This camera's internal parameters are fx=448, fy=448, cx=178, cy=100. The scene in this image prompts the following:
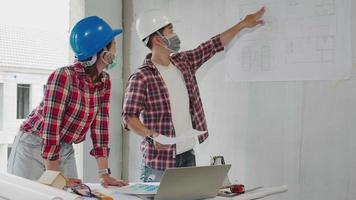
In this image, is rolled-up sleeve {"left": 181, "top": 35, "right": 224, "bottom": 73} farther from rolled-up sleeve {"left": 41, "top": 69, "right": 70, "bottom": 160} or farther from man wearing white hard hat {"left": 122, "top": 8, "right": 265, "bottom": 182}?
rolled-up sleeve {"left": 41, "top": 69, "right": 70, "bottom": 160}

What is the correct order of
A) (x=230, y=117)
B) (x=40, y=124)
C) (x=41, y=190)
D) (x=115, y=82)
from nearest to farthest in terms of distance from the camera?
1. (x=41, y=190)
2. (x=40, y=124)
3. (x=230, y=117)
4. (x=115, y=82)

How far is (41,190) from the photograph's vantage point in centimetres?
72

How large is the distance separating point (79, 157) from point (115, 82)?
613 mm

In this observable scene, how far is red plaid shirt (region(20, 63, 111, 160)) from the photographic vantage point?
6.14 ft

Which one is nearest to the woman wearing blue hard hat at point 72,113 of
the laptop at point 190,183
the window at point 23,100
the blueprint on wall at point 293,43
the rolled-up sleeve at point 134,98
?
the rolled-up sleeve at point 134,98

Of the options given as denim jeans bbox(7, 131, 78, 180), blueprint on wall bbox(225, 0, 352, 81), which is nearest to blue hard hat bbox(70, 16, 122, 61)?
denim jeans bbox(7, 131, 78, 180)

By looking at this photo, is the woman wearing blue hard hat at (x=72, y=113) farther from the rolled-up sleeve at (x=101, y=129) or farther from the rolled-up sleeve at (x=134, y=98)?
the rolled-up sleeve at (x=134, y=98)

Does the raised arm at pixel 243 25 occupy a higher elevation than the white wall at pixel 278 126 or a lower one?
higher

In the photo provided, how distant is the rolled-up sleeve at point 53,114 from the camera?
1865 mm

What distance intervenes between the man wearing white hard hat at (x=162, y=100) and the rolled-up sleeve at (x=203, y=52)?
8cm

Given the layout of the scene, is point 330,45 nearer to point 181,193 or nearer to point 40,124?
point 181,193

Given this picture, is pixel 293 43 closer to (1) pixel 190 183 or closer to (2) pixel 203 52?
(2) pixel 203 52

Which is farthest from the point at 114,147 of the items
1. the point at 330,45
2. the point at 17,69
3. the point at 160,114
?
the point at 330,45

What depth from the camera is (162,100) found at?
2350 mm
